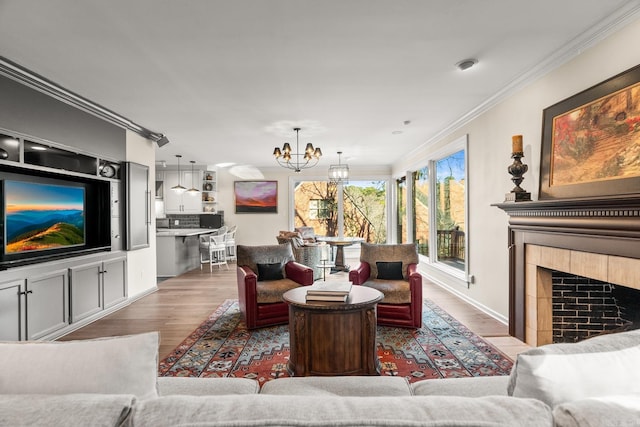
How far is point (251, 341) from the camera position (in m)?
3.53

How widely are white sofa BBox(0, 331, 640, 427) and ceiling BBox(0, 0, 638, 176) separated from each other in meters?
2.15

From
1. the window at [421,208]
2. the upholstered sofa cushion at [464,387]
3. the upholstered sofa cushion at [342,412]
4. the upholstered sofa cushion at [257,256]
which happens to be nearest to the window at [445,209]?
the window at [421,208]

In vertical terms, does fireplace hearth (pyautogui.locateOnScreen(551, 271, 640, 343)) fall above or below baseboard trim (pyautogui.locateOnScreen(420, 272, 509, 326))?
above

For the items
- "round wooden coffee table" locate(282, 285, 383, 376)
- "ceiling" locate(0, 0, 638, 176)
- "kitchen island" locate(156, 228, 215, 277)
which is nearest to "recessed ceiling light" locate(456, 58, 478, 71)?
"ceiling" locate(0, 0, 638, 176)

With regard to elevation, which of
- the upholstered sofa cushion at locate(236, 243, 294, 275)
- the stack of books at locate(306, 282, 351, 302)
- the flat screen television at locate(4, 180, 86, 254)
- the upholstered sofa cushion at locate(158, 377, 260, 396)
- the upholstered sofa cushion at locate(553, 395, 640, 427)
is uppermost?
the flat screen television at locate(4, 180, 86, 254)

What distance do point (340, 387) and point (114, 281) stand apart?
168 inches

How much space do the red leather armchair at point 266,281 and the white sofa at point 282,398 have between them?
2.80 meters

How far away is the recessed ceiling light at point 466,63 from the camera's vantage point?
3.17 meters

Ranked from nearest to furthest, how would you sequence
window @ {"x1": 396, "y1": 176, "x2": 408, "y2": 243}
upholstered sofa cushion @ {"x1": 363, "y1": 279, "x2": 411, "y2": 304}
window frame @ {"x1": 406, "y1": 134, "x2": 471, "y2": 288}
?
upholstered sofa cushion @ {"x1": 363, "y1": 279, "x2": 411, "y2": 304}, window frame @ {"x1": 406, "y1": 134, "x2": 471, "y2": 288}, window @ {"x1": 396, "y1": 176, "x2": 408, "y2": 243}

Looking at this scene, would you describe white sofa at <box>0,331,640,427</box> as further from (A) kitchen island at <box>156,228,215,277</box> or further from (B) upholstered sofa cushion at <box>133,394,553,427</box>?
(A) kitchen island at <box>156,228,215,277</box>

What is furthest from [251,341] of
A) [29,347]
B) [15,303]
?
[29,347]

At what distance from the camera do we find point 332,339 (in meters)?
2.63

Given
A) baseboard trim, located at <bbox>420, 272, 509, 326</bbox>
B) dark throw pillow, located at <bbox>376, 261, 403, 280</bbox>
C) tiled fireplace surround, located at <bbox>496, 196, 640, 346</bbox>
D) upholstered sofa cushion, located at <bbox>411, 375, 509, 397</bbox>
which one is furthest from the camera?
dark throw pillow, located at <bbox>376, 261, 403, 280</bbox>

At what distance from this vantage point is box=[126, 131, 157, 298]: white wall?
5207mm
